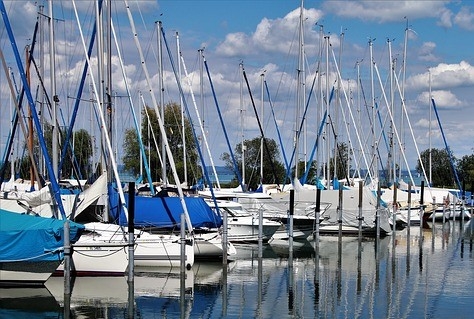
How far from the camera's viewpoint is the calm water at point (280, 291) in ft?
77.3

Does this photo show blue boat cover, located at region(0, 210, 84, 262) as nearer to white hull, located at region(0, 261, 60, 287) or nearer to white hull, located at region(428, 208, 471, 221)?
white hull, located at region(0, 261, 60, 287)

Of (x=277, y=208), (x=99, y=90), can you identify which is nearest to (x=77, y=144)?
(x=277, y=208)

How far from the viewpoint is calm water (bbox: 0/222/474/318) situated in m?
23.6

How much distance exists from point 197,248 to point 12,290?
8821 mm

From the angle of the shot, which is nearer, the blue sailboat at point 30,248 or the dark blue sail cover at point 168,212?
the blue sailboat at point 30,248

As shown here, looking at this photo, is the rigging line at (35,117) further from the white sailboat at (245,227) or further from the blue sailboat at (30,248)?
the white sailboat at (245,227)

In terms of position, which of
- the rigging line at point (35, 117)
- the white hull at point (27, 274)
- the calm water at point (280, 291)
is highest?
the rigging line at point (35, 117)

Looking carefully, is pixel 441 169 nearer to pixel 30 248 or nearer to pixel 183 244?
pixel 183 244

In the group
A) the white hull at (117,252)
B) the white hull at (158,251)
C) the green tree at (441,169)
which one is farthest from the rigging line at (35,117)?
the green tree at (441,169)

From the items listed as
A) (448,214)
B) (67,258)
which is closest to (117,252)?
(67,258)

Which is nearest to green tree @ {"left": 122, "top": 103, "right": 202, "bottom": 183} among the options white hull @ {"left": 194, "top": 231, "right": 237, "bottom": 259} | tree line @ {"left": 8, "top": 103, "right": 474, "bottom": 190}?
tree line @ {"left": 8, "top": 103, "right": 474, "bottom": 190}

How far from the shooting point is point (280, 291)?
90.3ft

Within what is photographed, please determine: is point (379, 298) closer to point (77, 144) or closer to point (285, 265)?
point (285, 265)

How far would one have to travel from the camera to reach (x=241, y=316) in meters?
23.0
